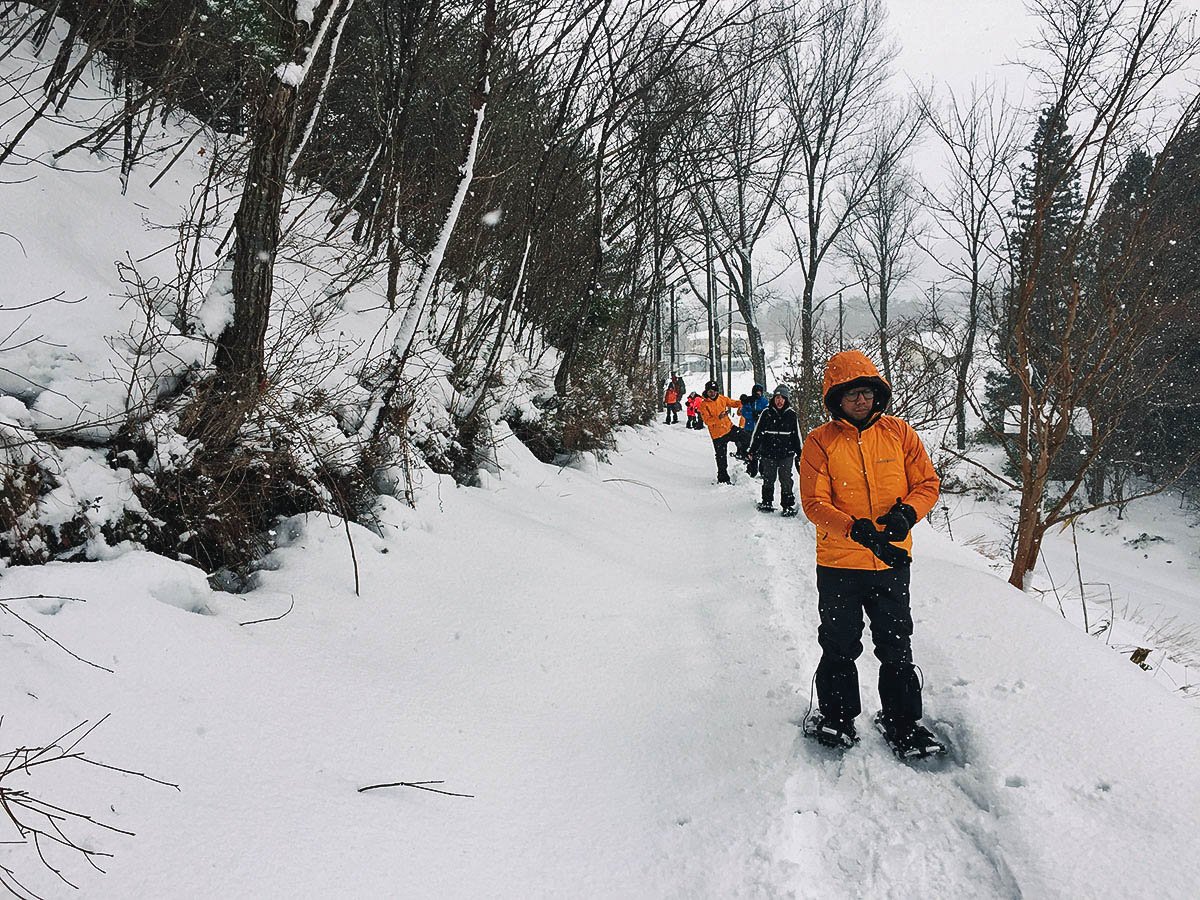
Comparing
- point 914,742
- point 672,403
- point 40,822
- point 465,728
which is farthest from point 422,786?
point 672,403

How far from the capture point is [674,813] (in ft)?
8.77

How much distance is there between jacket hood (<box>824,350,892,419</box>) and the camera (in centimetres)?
310

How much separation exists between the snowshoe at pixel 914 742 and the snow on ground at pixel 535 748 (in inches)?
2.6

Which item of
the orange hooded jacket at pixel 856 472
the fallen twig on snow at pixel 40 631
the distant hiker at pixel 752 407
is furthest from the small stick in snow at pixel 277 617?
the distant hiker at pixel 752 407

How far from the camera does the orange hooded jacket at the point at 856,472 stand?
9.96 ft

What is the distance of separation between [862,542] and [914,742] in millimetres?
954

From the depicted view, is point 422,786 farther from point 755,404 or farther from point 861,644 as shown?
point 755,404

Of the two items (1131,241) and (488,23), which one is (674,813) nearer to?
(488,23)

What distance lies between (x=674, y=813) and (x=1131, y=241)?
5.94 meters

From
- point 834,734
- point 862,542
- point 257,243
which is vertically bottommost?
point 834,734

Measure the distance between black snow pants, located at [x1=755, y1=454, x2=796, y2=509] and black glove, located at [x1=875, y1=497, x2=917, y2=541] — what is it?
544 centimetres

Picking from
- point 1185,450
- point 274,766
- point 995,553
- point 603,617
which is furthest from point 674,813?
point 1185,450

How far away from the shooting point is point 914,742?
2.92 meters

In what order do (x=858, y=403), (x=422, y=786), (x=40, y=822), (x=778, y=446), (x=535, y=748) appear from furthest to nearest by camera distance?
1. (x=778, y=446)
2. (x=858, y=403)
3. (x=535, y=748)
4. (x=422, y=786)
5. (x=40, y=822)
